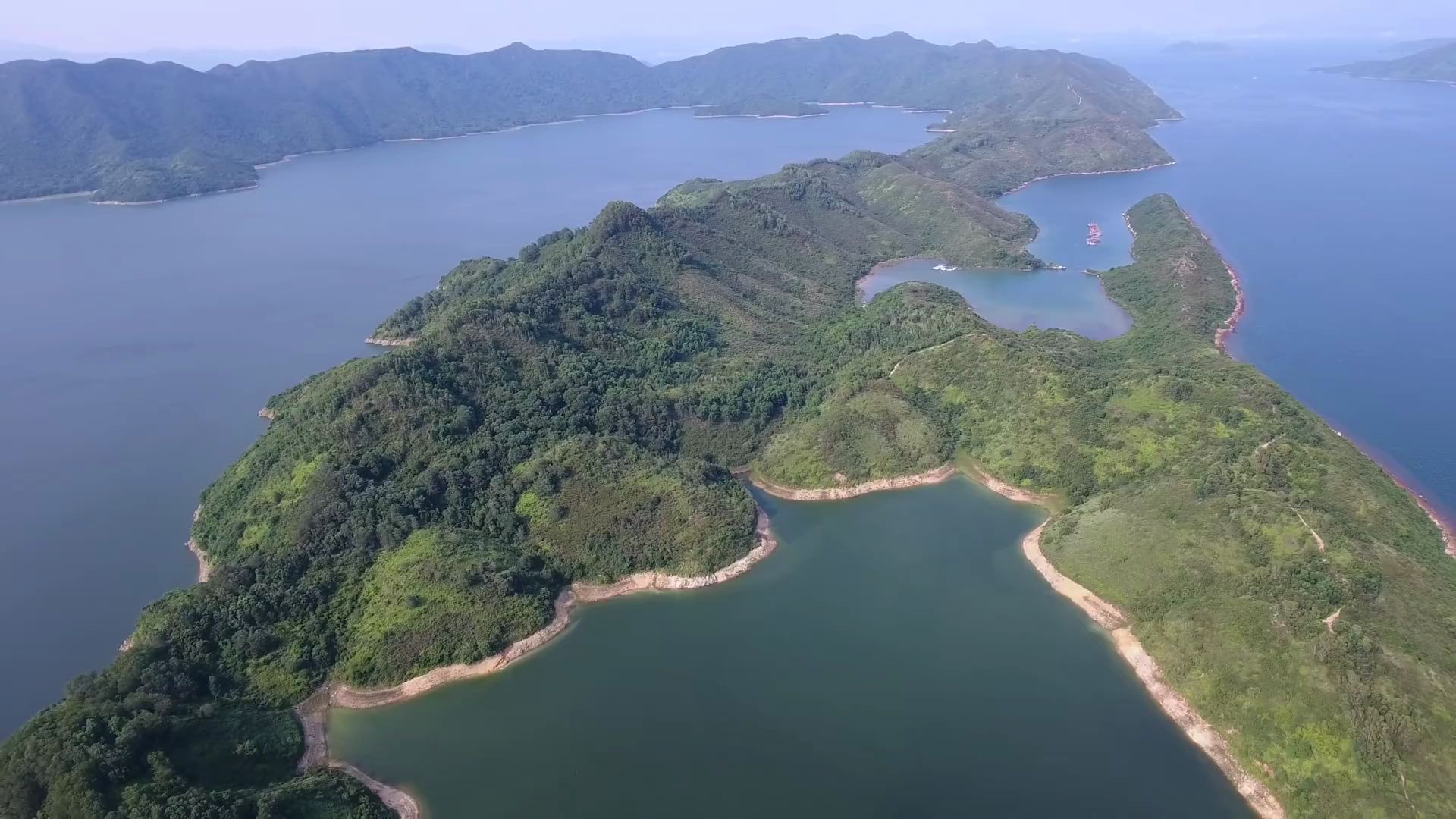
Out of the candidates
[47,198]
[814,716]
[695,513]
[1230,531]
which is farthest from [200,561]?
[47,198]

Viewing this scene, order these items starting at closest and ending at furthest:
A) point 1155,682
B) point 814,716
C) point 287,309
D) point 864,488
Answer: point 814,716, point 1155,682, point 864,488, point 287,309

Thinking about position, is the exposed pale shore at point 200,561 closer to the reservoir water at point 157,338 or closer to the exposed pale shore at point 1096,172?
the reservoir water at point 157,338

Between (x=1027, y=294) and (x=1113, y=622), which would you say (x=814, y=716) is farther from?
(x=1027, y=294)

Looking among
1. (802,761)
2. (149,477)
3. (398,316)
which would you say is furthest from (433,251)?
(802,761)

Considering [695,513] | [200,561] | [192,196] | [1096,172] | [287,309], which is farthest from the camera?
[1096,172]

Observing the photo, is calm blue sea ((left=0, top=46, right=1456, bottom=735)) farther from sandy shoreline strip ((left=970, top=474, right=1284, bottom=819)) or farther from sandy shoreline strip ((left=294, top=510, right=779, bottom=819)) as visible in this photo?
sandy shoreline strip ((left=970, top=474, right=1284, bottom=819))

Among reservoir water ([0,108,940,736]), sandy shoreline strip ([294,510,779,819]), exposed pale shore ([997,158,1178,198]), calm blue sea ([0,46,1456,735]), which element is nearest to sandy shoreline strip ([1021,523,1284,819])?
sandy shoreline strip ([294,510,779,819])
